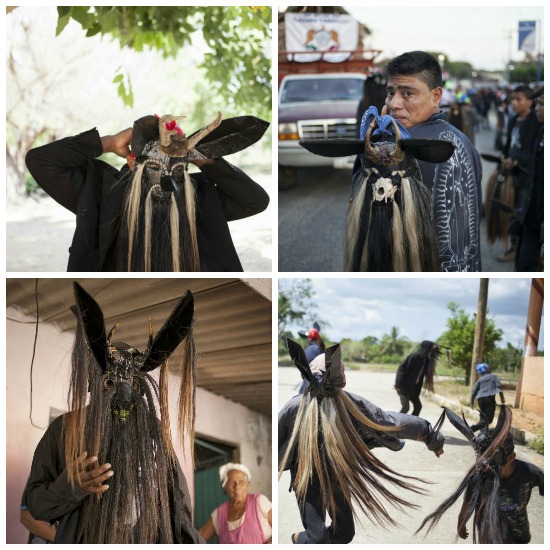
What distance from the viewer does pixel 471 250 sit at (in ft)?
7.52

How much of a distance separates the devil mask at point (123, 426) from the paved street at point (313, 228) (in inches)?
52.4

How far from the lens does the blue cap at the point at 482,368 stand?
7.85 feet

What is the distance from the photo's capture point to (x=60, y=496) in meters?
1.97

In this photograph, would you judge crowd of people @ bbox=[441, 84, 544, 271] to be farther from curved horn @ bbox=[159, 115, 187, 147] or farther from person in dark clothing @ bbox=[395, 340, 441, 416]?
curved horn @ bbox=[159, 115, 187, 147]

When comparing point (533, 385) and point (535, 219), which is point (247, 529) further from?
point (535, 219)

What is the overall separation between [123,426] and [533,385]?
1.27 meters

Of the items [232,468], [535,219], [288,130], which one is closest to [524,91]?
[535,219]

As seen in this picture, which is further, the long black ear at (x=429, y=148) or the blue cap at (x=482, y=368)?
the blue cap at (x=482, y=368)

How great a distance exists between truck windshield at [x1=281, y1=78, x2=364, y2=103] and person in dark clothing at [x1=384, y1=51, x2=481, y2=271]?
1.49 m

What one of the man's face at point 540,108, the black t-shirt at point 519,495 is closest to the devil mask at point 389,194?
the black t-shirt at point 519,495

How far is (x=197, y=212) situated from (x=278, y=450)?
30.4 inches

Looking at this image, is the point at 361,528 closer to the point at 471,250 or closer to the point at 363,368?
the point at 363,368

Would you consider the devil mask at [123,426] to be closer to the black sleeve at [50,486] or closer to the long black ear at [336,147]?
the black sleeve at [50,486]

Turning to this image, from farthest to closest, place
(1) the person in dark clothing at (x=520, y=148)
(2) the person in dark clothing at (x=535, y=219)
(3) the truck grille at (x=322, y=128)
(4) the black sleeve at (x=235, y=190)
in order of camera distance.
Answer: (3) the truck grille at (x=322, y=128), (1) the person in dark clothing at (x=520, y=148), (2) the person in dark clothing at (x=535, y=219), (4) the black sleeve at (x=235, y=190)
